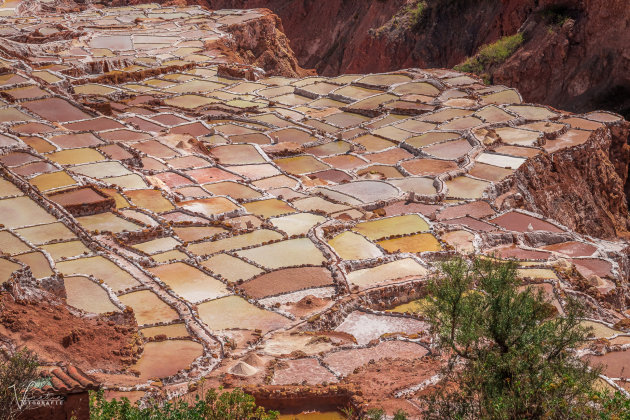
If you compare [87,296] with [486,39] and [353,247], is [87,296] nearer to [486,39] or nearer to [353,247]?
[353,247]

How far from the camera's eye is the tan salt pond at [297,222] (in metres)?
22.8

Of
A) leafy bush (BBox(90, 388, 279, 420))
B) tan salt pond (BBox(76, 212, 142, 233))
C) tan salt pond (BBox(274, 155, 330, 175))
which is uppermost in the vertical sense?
leafy bush (BBox(90, 388, 279, 420))

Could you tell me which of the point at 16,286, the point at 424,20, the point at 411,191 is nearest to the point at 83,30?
the point at 424,20

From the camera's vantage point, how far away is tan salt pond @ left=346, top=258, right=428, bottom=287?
19594mm

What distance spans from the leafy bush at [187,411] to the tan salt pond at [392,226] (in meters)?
12.1

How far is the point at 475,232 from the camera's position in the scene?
75.0ft

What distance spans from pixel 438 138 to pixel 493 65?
40.3ft

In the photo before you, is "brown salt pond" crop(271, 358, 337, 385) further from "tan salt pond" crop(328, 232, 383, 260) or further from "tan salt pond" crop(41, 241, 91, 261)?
"tan salt pond" crop(41, 241, 91, 261)

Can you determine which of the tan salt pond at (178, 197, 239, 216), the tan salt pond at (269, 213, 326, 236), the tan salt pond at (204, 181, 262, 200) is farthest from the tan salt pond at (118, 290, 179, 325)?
the tan salt pond at (204, 181, 262, 200)

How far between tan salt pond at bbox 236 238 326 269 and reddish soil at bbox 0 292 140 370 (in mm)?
5313

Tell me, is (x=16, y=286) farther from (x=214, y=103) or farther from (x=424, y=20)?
(x=424, y=20)

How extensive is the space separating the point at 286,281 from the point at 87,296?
4.65 m

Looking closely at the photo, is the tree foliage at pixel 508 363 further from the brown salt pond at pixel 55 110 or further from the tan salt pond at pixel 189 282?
the brown salt pond at pixel 55 110

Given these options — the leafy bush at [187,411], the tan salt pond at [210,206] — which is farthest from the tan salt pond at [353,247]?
the leafy bush at [187,411]
